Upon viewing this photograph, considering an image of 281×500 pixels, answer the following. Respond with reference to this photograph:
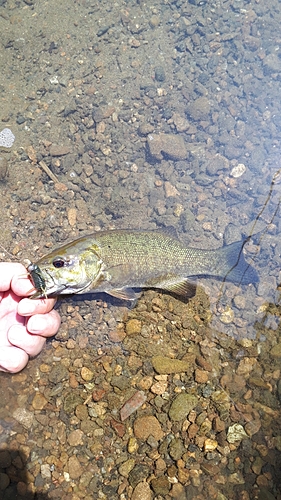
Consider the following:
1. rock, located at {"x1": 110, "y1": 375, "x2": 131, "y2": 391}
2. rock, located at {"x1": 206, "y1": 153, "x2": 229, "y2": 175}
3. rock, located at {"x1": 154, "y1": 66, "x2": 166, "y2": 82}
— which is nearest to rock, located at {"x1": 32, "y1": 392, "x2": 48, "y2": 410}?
rock, located at {"x1": 110, "y1": 375, "x2": 131, "y2": 391}

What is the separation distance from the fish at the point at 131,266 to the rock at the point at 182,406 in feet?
3.94

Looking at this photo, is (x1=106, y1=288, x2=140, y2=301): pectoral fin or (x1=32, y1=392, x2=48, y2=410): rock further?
(x1=106, y1=288, x2=140, y2=301): pectoral fin

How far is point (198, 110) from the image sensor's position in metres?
6.41

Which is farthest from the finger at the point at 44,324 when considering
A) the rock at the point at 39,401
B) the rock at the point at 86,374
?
the rock at the point at 39,401

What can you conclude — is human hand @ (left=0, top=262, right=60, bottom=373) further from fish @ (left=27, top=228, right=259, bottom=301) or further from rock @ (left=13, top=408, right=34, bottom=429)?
rock @ (left=13, top=408, right=34, bottom=429)

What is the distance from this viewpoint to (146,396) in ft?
13.0

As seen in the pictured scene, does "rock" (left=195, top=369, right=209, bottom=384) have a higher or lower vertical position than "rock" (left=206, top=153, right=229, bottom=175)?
lower

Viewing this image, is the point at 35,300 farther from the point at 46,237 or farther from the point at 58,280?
the point at 46,237

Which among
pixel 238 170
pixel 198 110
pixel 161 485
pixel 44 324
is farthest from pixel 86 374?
pixel 198 110

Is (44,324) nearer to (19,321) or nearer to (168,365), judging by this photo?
(19,321)

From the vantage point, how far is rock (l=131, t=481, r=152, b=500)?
346 cm

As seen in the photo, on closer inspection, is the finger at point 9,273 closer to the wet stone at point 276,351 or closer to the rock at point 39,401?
the rock at point 39,401

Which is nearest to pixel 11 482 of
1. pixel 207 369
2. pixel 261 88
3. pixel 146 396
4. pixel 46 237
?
pixel 146 396

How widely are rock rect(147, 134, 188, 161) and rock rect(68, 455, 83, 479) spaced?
4.35 meters
